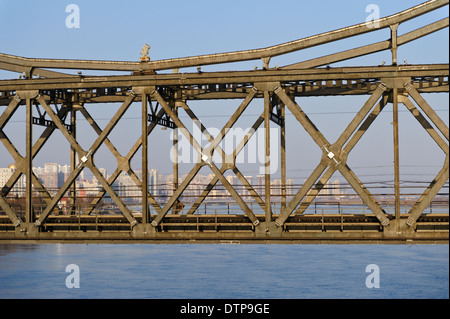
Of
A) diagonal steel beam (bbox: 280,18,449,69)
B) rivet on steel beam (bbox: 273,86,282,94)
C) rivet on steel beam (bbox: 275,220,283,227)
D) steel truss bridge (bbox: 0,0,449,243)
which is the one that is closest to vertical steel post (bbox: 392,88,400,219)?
steel truss bridge (bbox: 0,0,449,243)

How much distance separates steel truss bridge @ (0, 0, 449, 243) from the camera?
22.6 m

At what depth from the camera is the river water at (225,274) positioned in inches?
2995

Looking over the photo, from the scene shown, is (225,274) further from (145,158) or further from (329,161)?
(329,161)

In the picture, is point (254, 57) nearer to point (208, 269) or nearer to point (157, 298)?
point (157, 298)

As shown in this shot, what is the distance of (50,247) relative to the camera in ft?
453

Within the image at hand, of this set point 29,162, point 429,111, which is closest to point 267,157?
point 429,111

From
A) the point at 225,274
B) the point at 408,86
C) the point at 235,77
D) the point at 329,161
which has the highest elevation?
the point at 235,77

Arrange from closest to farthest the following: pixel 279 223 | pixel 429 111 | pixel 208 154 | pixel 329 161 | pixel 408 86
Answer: pixel 429 111 < pixel 408 86 < pixel 329 161 < pixel 279 223 < pixel 208 154

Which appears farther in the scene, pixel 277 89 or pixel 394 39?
pixel 394 39

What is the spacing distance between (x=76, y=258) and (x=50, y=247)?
28577 millimetres

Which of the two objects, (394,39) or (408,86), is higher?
(394,39)

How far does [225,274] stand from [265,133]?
6985 centimetres

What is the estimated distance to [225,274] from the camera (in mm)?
90562

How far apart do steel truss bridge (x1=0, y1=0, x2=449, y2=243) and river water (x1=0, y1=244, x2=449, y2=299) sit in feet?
160
